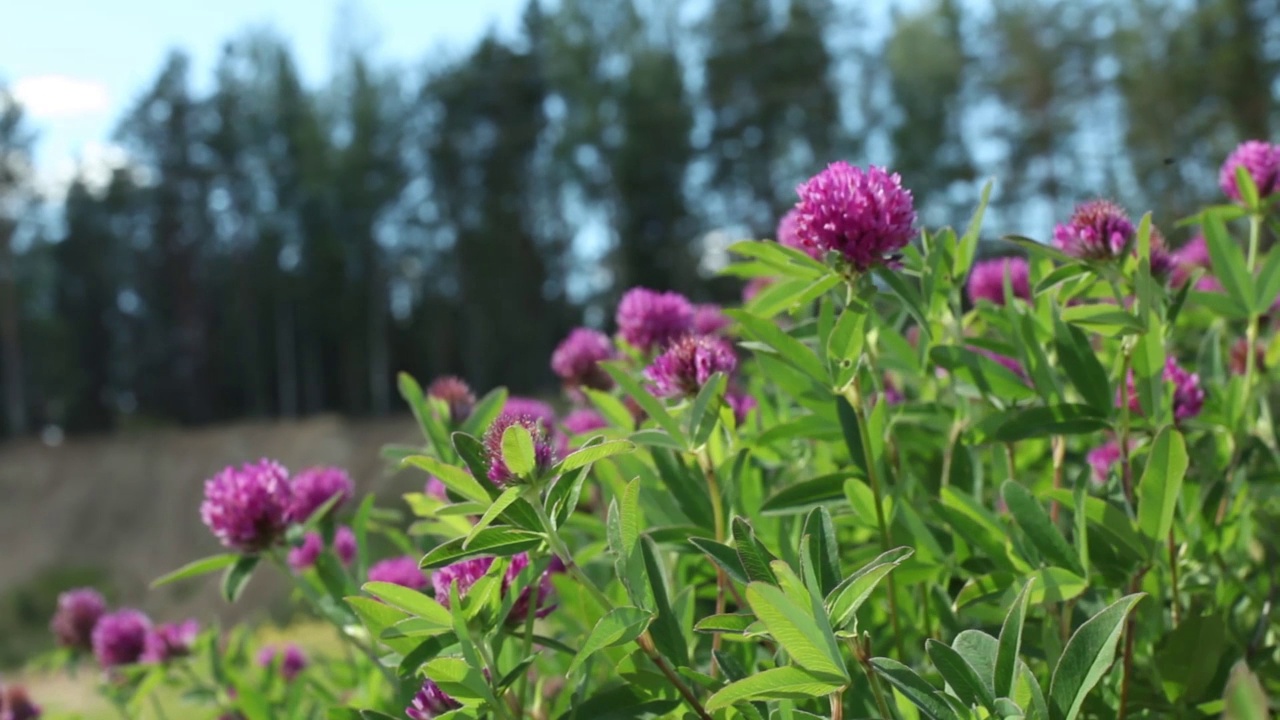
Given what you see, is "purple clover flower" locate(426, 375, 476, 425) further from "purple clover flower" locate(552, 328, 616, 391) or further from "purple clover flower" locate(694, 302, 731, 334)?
"purple clover flower" locate(694, 302, 731, 334)

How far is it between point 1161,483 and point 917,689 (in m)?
0.33

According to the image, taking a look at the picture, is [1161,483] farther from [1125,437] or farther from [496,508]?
[496,508]

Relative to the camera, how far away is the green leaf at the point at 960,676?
28.7 inches

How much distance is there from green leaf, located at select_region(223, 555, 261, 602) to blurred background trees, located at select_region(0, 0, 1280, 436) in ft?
84.4

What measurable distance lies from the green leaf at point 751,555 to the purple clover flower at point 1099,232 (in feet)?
1.90

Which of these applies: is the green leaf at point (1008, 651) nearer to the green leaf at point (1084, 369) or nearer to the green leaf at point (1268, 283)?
the green leaf at point (1084, 369)

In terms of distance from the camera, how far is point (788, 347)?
106cm

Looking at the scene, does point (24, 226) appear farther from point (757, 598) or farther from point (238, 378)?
point (757, 598)

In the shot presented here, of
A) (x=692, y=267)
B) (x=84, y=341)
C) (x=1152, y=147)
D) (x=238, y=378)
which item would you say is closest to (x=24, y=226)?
(x=84, y=341)

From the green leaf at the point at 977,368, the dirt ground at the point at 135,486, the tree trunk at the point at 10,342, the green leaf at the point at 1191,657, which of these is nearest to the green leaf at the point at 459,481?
the green leaf at the point at 977,368

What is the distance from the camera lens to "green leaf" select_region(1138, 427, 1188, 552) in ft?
2.95

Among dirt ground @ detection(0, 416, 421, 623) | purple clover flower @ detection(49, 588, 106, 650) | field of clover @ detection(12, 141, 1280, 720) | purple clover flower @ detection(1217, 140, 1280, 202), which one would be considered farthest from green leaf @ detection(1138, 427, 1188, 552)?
dirt ground @ detection(0, 416, 421, 623)

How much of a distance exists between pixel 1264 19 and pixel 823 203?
29.6 metres

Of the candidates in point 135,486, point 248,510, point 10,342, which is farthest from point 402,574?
point 10,342
